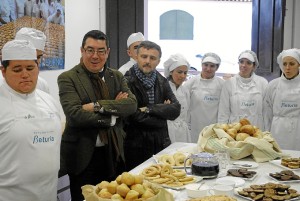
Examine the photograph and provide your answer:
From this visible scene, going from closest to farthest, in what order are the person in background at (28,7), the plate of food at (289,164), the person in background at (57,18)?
the plate of food at (289,164) < the person in background at (28,7) < the person in background at (57,18)

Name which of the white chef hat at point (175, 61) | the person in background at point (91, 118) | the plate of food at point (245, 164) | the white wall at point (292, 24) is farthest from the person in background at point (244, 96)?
the white wall at point (292, 24)

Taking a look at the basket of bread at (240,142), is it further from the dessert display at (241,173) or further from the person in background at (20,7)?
the person in background at (20,7)

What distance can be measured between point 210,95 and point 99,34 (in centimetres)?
165

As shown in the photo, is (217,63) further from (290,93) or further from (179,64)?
(290,93)

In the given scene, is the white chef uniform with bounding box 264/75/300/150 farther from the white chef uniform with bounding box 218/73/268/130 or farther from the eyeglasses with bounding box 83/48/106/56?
the eyeglasses with bounding box 83/48/106/56

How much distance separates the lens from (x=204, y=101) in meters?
3.76

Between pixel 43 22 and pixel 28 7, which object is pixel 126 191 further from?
pixel 43 22

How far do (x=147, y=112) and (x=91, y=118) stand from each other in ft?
1.69

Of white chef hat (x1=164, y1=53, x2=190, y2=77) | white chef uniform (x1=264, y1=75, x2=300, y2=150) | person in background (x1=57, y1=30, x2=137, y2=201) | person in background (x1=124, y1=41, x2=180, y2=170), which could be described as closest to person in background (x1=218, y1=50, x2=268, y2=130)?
white chef uniform (x1=264, y1=75, x2=300, y2=150)

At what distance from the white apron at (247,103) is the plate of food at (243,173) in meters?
1.60

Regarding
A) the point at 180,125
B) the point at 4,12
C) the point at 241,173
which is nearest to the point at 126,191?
the point at 241,173

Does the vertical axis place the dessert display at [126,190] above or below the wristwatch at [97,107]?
below

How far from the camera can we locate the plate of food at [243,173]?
2.01 m

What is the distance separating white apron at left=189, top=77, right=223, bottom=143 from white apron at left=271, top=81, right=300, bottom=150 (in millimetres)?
552
